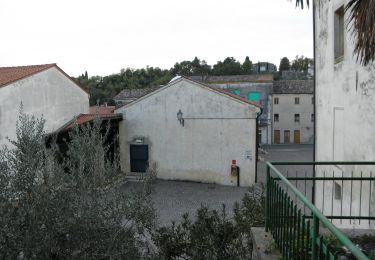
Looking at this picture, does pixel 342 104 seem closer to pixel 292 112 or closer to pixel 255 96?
pixel 255 96

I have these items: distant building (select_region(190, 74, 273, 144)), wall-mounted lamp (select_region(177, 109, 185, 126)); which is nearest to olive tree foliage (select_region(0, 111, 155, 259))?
wall-mounted lamp (select_region(177, 109, 185, 126))

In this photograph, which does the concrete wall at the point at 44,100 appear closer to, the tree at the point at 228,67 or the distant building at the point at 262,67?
the tree at the point at 228,67

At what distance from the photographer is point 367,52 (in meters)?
4.41

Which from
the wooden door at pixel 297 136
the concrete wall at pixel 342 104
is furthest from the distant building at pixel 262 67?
the concrete wall at pixel 342 104

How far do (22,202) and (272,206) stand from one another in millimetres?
3150

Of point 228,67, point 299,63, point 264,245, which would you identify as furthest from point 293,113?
point 299,63

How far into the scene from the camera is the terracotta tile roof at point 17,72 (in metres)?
17.4

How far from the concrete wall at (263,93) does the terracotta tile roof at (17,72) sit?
92.0 ft

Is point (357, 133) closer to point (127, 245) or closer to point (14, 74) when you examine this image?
point (127, 245)

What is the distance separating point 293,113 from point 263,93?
4.47 metres

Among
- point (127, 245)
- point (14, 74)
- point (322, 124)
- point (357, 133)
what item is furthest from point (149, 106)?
point (127, 245)

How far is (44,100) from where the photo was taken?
1981cm

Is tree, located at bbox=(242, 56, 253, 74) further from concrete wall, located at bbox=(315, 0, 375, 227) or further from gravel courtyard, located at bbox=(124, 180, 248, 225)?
concrete wall, located at bbox=(315, 0, 375, 227)

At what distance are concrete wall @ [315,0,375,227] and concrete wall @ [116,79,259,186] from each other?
334 inches
